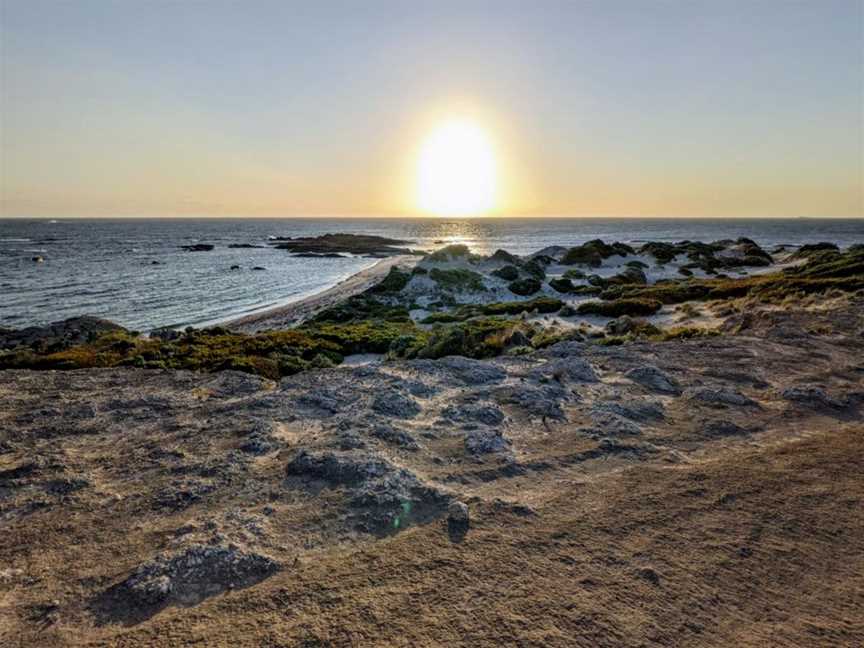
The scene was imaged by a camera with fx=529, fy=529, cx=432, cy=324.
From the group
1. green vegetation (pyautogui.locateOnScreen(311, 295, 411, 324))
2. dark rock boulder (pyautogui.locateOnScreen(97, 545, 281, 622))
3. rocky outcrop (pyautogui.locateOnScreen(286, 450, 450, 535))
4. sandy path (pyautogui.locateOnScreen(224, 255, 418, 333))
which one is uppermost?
rocky outcrop (pyautogui.locateOnScreen(286, 450, 450, 535))

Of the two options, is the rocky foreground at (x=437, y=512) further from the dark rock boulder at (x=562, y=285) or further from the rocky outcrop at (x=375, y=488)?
the dark rock boulder at (x=562, y=285)

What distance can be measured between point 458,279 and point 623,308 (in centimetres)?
1545

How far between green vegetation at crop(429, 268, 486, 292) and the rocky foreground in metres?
26.4

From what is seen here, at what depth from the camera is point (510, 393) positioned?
11453mm

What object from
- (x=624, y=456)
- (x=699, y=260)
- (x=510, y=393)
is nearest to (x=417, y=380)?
(x=510, y=393)

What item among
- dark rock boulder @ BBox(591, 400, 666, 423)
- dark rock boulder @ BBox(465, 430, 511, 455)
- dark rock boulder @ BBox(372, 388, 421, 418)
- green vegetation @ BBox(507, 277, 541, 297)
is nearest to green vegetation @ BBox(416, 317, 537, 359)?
dark rock boulder @ BBox(372, 388, 421, 418)

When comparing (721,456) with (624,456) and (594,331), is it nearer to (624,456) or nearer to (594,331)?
(624,456)

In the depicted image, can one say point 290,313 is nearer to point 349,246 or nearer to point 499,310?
point 499,310

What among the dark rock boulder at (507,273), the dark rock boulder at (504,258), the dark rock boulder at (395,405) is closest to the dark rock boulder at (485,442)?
the dark rock boulder at (395,405)

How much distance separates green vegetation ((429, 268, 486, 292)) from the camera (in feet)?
127

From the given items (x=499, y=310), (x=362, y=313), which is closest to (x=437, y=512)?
(x=499, y=310)

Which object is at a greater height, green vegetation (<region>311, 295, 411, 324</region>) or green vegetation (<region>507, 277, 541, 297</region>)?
green vegetation (<region>507, 277, 541, 297</region>)

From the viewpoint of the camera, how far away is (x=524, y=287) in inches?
1499

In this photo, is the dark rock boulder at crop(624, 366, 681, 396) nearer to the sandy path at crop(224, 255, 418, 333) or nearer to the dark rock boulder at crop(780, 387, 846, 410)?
the dark rock boulder at crop(780, 387, 846, 410)
